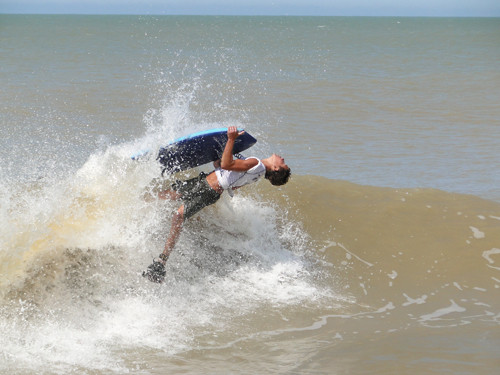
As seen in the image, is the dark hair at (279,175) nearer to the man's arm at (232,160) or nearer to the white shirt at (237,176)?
the white shirt at (237,176)

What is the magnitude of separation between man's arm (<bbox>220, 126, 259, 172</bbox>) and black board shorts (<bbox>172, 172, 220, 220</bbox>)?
332 mm

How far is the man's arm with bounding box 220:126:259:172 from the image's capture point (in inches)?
227

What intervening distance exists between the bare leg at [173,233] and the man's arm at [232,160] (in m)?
0.60

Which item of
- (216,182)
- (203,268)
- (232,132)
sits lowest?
(203,268)

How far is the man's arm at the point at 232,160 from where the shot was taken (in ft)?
18.9

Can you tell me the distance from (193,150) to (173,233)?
1.00 m

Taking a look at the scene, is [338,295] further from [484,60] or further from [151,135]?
[484,60]

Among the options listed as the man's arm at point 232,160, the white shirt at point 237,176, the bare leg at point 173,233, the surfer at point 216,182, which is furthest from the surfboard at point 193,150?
the bare leg at point 173,233

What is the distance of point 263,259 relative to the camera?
6.52m

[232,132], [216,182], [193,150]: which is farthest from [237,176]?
[193,150]

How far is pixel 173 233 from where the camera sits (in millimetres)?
5855

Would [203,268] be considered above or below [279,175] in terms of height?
A: below

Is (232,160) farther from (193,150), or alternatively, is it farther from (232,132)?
(193,150)

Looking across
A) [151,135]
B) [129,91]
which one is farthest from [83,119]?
[151,135]
